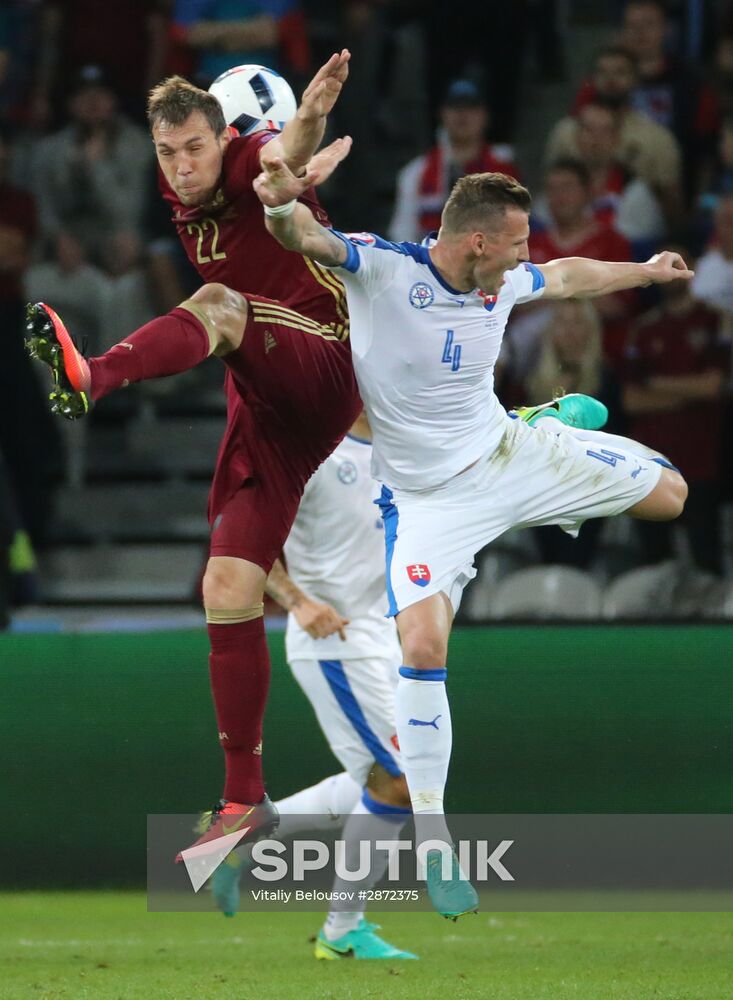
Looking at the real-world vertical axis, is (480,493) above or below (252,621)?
above

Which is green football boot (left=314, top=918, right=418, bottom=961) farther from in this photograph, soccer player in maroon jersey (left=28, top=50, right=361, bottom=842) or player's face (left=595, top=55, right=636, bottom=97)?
player's face (left=595, top=55, right=636, bottom=97)

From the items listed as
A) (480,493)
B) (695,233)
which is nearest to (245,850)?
(480,493)

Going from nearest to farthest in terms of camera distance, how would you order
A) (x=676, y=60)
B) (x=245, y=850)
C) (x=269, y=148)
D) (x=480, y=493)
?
(x=269, y=148) → (x=480, y=493) → (x=245, y=850) → (x=676, y=60)

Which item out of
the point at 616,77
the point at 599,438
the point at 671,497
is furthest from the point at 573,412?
the point at 616,77

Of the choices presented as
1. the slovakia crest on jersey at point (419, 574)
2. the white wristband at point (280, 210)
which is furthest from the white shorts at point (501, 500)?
the white wristband at point (280, 210)

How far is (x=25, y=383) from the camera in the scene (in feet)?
34.3

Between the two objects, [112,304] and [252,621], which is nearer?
[252,621]

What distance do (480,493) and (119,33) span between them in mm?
6423

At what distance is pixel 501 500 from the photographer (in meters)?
6.50

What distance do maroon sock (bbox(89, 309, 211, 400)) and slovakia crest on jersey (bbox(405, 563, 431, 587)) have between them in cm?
100

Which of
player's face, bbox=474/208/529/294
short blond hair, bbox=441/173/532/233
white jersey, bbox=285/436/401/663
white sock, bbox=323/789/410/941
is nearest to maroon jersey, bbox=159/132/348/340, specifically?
short blond hair, bbox=441/173/532/233

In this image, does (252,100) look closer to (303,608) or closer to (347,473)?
(347,473)

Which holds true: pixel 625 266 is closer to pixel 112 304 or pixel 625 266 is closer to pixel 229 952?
pixel 229 952

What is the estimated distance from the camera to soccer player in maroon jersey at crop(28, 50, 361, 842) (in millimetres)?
6219
